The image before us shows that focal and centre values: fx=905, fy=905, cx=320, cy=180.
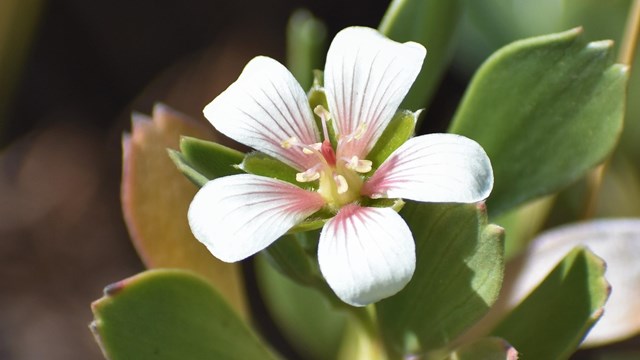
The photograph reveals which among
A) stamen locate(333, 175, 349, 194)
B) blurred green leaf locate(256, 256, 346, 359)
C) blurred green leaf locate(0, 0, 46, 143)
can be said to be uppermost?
blurred green leaf locate(0, 0, 46, 143)

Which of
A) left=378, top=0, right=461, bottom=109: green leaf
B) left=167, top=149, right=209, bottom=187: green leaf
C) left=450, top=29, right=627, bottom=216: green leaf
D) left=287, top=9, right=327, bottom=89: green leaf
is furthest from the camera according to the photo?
left=287, top=9, right=327, bottom=89: green leaf

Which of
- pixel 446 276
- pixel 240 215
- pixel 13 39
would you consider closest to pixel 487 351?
pixel 446 276

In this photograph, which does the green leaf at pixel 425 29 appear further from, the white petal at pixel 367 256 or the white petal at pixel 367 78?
the white petal at pixel 367 256

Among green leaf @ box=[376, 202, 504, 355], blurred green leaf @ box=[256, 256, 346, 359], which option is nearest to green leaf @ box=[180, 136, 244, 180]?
green leaf @ box=[376, 202, 504, 355]

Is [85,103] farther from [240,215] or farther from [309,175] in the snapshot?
[240,215]

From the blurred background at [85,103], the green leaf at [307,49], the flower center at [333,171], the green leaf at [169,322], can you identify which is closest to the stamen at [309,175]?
the flower center at [333,171]

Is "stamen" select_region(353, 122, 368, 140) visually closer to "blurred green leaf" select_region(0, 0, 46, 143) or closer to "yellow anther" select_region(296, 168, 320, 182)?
"yellow anther" select_region(296, 168, 320, 182)
